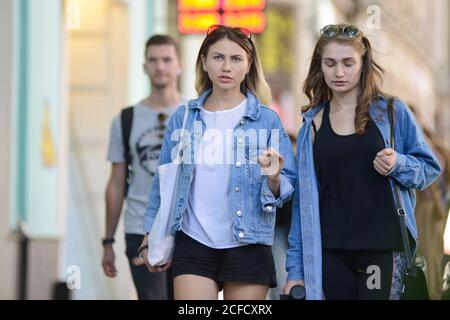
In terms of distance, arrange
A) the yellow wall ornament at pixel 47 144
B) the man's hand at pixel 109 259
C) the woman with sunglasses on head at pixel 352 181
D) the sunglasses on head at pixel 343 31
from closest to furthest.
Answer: the woman with sunglasses on head at pixel 352 181, the sunglasses on head at pixel 343 31, the man's hand at pixel 109 259, the yellow wall ornament at pixel 47 144

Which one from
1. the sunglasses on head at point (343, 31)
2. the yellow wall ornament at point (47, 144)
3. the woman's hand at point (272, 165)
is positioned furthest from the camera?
the yellow wall ornament at point (47, 144)

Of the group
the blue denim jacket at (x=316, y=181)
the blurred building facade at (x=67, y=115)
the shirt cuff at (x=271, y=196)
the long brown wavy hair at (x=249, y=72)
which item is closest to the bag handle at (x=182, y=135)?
the long brown wavy hair at (x=249, y=72)

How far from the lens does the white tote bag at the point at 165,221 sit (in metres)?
5.99

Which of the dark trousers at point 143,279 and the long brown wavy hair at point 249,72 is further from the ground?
the long brown wavy hair at point 249,72

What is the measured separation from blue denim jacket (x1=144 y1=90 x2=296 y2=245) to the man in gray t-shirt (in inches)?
70.1

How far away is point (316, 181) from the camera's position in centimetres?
593

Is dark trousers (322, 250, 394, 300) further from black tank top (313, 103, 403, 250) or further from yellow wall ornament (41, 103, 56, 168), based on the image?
yellow wall ornament (41, 103, 56, 168)

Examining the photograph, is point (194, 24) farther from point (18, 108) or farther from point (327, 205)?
point (327, 205)

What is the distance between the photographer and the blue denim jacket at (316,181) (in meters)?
5.84

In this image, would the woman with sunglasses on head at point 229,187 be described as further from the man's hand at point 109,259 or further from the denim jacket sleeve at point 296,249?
the man's hand at point 109,259

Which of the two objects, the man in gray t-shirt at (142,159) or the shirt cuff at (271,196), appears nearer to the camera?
the shirt cuff at (271,196)

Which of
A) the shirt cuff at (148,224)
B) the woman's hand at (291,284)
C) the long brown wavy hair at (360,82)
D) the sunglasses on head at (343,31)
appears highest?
the sunglasses on head at (343,31)

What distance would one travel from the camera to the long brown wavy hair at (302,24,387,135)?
596 centimetres
